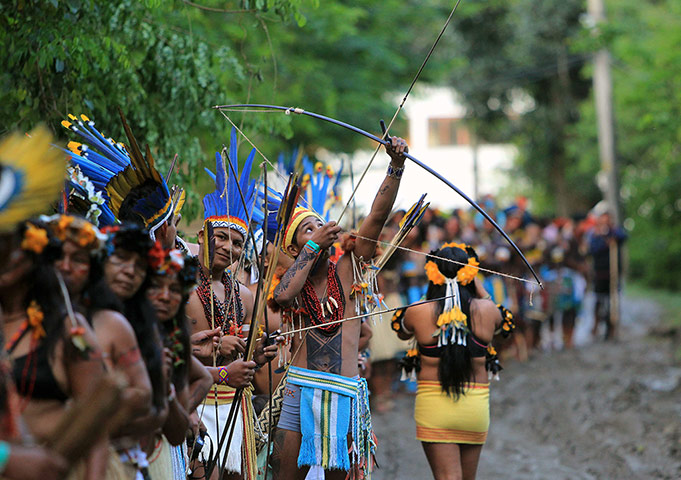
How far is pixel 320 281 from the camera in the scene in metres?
5.55

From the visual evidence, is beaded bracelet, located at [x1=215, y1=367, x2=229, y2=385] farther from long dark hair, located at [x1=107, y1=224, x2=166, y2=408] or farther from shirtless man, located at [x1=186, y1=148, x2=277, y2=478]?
long dark hair, located at [x1=107, y1=224, x2=166, y2=408]

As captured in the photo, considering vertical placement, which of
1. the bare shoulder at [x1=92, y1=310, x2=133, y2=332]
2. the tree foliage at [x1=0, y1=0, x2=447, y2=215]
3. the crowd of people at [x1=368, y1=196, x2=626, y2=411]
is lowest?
the bare shoulder at [x1=92, y1=310, x2=133, y2=332]

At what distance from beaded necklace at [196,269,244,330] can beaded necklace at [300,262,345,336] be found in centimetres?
40

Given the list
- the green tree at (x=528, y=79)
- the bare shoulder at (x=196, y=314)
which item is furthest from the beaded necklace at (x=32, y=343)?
the green tree at (x=528, y=79)

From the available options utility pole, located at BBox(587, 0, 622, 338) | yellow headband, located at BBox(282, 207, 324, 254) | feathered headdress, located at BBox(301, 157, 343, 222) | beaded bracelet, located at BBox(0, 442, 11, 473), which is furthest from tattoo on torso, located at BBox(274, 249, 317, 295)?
utility pole, located at BBox(587, 0, 622, 338)

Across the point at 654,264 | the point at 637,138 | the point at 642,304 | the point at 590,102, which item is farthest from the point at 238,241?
the point at 590,102

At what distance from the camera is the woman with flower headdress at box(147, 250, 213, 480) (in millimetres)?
3646

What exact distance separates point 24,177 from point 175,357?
1125 mm

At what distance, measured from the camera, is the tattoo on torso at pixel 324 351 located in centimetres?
543

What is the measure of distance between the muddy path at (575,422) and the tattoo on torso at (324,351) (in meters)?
2.90

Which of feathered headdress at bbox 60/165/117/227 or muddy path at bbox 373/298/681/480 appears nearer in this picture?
feathered headdress at bbox 60/165/117/227

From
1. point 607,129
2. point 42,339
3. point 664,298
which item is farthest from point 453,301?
point 664,298

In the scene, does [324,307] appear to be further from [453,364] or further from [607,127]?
[607,127]

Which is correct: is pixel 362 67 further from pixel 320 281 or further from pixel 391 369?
pixel 320 281
